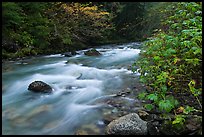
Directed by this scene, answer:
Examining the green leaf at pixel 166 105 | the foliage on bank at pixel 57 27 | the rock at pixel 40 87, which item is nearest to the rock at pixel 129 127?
the green leaf at pixel 166 105

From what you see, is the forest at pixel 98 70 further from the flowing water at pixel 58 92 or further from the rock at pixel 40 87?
the rock at pixel 40 87

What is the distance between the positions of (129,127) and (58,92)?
2.66m

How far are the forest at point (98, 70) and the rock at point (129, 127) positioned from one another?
0.01 m

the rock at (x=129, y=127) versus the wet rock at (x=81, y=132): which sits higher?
the rock at (x=129, y=127)

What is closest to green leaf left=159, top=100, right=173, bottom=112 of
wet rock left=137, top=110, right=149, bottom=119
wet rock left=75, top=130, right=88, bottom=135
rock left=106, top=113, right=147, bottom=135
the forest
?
the forest

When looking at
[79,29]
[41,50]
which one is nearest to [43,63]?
[41,50]

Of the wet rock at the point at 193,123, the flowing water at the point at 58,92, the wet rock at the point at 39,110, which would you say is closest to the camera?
the wet rock at the point at 193,123

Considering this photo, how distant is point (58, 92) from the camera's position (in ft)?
19.5

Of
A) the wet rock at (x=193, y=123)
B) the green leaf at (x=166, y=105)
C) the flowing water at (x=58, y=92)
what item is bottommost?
the flowing water at (x=58, y=92)

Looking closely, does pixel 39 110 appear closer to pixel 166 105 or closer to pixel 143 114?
pixel 143 114

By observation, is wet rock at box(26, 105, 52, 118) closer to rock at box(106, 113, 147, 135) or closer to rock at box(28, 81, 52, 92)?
rock at box(28, 81, 52, 92)

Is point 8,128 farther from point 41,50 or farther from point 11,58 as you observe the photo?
point 41,50

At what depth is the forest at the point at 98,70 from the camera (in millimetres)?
3709

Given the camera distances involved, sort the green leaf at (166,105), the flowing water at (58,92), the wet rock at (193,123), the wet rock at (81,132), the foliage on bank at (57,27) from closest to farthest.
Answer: the green leaf at (166,105), the wet rock at (193,123), the wet rock at (81,132), the flowing water at (58,92), the foliage on bank at (57,27)
